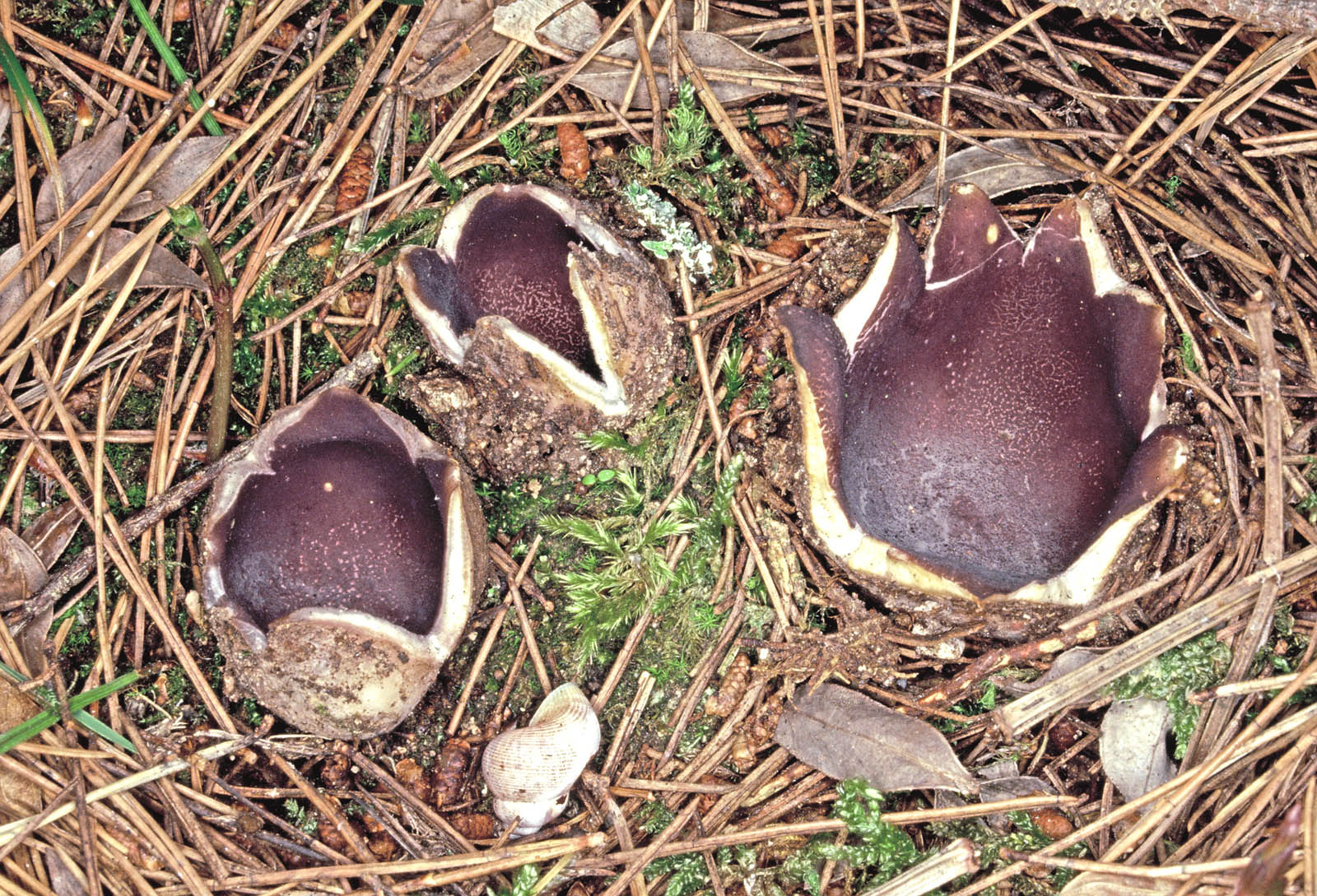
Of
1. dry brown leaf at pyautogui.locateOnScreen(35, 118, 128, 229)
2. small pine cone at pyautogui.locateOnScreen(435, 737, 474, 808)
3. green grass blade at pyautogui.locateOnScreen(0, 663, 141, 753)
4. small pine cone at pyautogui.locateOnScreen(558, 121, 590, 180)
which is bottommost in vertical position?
small pine cone at pyautogui.locateOnScreen(435, 737, 474, 808)

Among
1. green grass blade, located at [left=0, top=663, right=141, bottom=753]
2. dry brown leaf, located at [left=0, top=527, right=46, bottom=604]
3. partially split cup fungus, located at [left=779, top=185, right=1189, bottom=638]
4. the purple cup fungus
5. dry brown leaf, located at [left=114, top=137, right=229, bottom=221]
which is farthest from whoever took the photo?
dry brown leaf, located at [left=114, top=137, right=229, bottom=221]

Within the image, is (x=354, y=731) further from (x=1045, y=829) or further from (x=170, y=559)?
(x=1045, y=829)

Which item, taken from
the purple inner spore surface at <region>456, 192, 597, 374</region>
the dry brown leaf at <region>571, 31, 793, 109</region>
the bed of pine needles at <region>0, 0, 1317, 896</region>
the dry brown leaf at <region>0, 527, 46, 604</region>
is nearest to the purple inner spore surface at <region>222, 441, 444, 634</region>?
the bed of pine needles at <region>0, 0, 1317, 896</region>

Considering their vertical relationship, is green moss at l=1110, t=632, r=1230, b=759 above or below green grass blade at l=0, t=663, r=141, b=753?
above

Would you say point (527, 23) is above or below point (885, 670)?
above

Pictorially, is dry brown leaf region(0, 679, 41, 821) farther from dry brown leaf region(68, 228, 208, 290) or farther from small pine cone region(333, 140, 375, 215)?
small pine cone region(333, 140, 375, 215)

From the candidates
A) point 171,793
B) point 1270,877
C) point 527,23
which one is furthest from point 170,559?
point 1270,877
